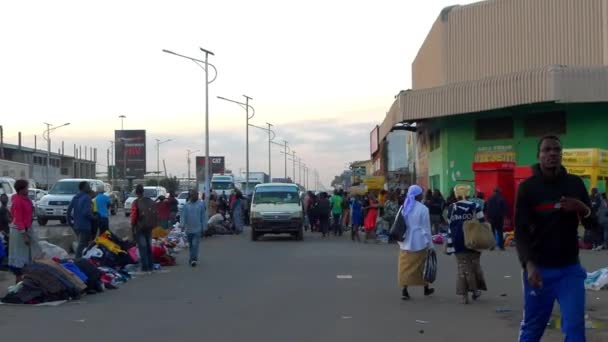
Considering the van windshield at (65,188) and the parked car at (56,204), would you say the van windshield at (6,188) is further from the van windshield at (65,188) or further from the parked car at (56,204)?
the van windshield at (65,188)

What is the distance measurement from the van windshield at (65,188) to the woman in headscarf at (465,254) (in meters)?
28.4

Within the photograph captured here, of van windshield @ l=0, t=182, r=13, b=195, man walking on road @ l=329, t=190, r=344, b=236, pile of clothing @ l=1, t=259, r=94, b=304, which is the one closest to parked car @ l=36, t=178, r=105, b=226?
van windshield @ l=0, t=182, r=13, b=195

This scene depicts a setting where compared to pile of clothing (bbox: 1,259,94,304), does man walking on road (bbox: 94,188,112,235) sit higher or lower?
higher

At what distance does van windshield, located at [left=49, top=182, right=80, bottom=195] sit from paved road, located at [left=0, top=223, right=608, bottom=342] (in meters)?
20.8

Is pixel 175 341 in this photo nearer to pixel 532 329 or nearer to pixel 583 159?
pixel 532 329

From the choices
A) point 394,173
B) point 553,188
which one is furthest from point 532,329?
point 394,173

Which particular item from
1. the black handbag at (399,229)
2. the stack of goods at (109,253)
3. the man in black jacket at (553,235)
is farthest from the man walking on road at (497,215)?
the man in black jacket at (553,235)

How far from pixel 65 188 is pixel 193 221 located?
2144 cm

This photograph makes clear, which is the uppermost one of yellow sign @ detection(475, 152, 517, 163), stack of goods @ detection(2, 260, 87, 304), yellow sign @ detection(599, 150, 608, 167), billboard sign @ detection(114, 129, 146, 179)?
billboard sign @ detection(114, 129, 146, 179)

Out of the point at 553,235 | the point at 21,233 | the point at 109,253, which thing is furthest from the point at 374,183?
the point at 553,235

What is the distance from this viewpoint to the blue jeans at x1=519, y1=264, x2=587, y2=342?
639 centimetres

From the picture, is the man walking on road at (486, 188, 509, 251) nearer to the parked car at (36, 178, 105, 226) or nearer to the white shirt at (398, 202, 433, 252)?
the white shirt at (398, 202, 433, 252)

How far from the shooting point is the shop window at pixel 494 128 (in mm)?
37938

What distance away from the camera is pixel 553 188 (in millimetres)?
6477
